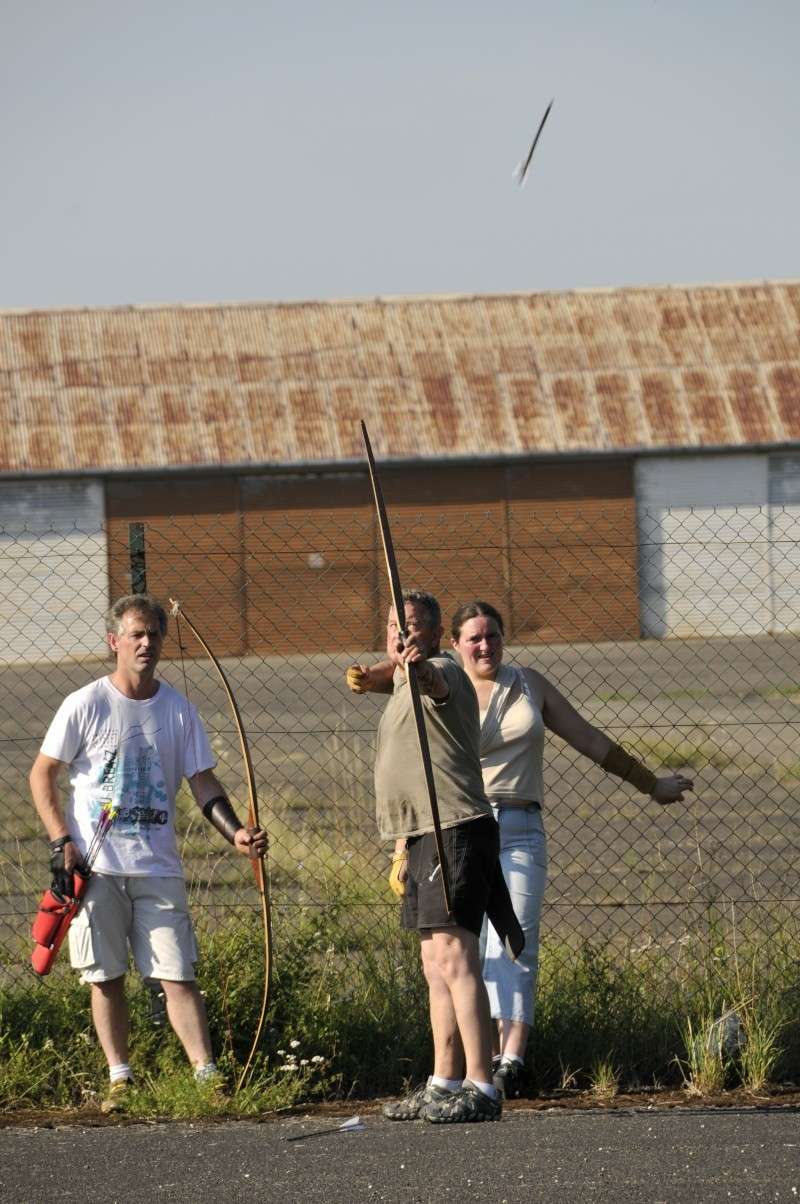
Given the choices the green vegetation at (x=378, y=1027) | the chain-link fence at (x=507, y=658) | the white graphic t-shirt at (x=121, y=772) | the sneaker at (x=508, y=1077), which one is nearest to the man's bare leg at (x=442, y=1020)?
the sneaker at (x=508, y=1077)

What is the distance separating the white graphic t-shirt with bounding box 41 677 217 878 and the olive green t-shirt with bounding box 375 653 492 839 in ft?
2.44

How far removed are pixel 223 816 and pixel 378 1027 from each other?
1093 mm

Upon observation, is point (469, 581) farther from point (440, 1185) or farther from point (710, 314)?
point (440, 1185)

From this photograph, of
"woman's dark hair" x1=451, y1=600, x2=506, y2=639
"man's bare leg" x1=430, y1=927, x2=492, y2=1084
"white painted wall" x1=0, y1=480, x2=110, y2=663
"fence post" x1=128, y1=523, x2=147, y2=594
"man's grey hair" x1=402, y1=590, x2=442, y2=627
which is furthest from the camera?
"white painted wall" x1=0, y1=480, x2=110, y2=663

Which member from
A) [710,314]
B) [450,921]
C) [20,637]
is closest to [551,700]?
[450,921]

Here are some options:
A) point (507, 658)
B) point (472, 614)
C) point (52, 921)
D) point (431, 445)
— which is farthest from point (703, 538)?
point (52, 921)

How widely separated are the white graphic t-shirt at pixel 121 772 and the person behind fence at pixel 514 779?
2.59 ft

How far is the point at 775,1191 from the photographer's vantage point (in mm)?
4344

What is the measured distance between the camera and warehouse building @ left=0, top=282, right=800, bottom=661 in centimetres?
2650

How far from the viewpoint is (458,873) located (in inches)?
198

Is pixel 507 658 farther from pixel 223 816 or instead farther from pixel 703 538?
pixel 223 816

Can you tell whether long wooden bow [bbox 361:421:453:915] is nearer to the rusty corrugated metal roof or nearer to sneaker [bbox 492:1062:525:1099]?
sneaker [bbox 492:1062:525:1099]

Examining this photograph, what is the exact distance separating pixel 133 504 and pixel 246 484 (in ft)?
6.88

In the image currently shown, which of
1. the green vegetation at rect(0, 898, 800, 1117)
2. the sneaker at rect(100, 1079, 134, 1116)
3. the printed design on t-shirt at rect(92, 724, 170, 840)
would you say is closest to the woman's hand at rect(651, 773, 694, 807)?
the green vegetation at rect(0, 898, 800, 1117)
